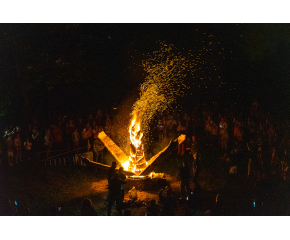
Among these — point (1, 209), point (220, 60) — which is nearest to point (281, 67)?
point (220, 60)

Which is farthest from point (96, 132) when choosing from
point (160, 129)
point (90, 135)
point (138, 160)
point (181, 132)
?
point (181, 132)

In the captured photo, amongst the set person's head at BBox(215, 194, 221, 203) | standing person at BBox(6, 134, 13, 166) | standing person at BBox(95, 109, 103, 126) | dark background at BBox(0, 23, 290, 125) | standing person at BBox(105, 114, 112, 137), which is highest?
dark background at BBox(0, 23, 290, 125)

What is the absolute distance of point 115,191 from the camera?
4828 millimetres

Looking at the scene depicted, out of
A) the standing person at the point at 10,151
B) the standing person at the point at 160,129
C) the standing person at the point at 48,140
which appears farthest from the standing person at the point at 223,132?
the standing person at the point at 10,151

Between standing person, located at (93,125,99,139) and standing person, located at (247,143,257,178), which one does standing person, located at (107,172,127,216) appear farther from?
standing person, located at (247,143,257,178)

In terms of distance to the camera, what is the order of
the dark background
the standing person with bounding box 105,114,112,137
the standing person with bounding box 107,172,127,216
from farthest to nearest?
the standing person with bounding box 105,114,112,137 → the dark background → the standing person with bounding box 107,172,127,216

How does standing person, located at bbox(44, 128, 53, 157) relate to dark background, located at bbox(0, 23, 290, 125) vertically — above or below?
below

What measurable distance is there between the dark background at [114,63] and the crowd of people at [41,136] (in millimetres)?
189

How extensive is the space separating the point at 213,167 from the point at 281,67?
2.27m

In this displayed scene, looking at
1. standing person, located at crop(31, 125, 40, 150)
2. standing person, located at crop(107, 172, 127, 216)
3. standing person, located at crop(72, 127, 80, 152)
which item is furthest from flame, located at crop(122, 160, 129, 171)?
standing person, located at crop(31, 125, 40, 150)

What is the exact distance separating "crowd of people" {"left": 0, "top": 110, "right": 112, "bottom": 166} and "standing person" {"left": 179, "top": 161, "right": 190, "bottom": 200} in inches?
62.3

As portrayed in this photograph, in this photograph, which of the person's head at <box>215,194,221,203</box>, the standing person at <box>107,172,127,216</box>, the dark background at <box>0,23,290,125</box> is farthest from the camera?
the person's head at <box>215,194,221,203</box>

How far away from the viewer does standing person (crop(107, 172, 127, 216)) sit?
15.7ft

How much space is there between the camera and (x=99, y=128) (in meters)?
5.15
